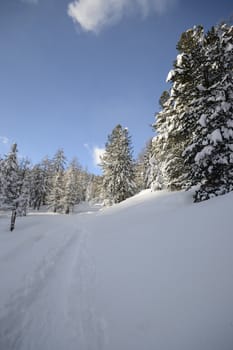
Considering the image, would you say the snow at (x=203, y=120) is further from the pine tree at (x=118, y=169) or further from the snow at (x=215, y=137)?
the pine tree at (x=118, y=169)

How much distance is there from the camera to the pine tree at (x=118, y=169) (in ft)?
88.9

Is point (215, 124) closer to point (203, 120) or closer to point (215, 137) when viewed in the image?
point (203, 120)

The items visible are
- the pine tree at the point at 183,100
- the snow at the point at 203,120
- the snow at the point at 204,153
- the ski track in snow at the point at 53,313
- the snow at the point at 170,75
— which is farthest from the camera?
the snow at the point at 170,75

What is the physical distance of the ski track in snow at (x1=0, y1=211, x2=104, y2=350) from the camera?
10.7 feet

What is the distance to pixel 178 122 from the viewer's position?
38.8 feet

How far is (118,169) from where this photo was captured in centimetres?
2750

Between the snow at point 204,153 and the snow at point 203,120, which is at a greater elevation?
the snow at point 203,120

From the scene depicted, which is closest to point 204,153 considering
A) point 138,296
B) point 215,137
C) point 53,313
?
point 215,137

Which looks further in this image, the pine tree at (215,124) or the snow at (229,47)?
the snow at (229,47)

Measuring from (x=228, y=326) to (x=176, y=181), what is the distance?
10.9 meters

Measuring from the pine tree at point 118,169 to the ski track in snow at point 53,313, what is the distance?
20.5 metres

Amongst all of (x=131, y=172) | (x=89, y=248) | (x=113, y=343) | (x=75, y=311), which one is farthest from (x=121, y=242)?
(x=131, y=172)

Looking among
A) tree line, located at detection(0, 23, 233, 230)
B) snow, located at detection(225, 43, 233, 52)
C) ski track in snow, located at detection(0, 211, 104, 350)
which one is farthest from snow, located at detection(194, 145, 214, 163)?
ski track in snow, located at detection(0, 211, 104, 350)

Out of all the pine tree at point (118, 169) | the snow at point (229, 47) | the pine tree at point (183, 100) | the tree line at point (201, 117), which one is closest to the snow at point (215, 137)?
the tree line at point (201, 117)
